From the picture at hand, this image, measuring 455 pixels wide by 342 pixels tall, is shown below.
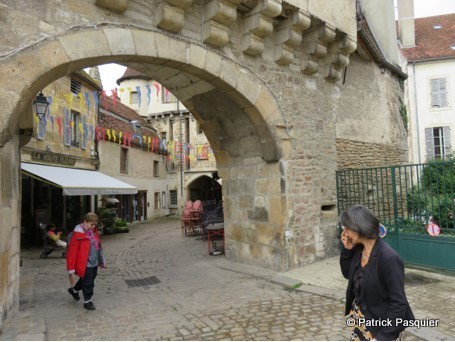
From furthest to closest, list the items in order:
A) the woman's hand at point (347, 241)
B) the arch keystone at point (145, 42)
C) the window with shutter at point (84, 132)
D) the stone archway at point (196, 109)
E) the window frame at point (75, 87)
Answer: the window with shutter at point (84, 132) < the window frame at point (75, 87) < the arch keystone at point (145, 42) < the stone archway at point (196, 109) < the woman's hand at point (347, 241)

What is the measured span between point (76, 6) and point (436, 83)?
706 inches

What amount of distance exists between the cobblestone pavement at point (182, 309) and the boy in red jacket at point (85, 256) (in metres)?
0.27

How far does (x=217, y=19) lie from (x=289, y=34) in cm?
144

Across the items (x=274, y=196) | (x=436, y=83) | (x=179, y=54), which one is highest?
(x=436, y=83)

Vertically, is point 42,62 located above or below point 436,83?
below

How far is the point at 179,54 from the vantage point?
4.50 meters

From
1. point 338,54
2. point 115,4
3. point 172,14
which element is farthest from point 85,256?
point 338,54

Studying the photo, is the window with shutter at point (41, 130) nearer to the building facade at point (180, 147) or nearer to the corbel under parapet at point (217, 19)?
the corbel under parapet at point (217, 19)

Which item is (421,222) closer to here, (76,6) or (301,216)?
(301,216)

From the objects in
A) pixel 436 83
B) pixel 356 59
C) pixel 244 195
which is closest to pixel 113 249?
pixel 244 195

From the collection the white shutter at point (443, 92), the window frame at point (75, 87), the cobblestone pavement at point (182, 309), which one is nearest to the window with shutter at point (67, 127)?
the window frame at point (75, 87)

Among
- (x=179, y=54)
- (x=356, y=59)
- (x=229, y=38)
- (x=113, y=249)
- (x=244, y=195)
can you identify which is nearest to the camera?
(x=179, y=54)

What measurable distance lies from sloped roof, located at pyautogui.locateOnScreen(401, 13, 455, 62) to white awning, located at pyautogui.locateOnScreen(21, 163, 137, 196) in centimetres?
1537

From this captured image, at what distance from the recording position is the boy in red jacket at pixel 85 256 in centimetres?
423
